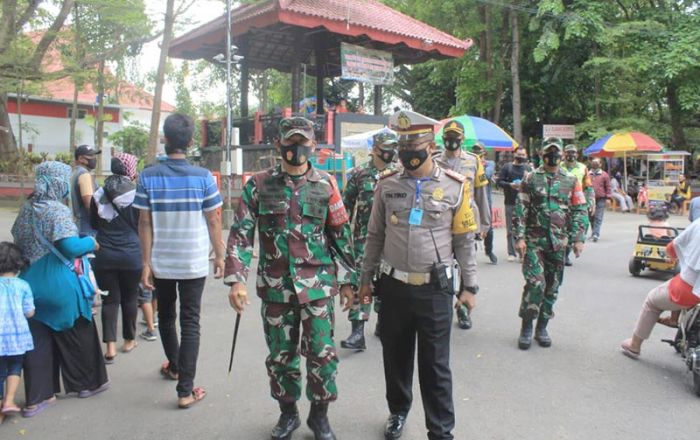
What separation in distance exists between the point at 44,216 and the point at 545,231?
409cm

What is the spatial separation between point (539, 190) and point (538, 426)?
2.35 m

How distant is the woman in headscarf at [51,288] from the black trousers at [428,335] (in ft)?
7.20

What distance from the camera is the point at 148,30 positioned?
51.3ft

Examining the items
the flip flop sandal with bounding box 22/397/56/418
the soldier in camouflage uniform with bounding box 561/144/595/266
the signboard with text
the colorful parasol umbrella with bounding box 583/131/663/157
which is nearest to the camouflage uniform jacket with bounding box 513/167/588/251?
the soldier in camouflage uniform with bounding box 561/144/595/266

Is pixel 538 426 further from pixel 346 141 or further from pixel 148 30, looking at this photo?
pixel 148 30

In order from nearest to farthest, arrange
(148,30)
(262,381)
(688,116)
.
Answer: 1. (262,381)
2. (148,30)
3. (688,116)

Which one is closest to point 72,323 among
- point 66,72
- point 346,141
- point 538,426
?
point 538,426

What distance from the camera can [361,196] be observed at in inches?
201

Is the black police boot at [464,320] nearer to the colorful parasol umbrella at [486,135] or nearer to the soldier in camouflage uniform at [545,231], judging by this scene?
the soldier in camouflage uniform at [545,231]

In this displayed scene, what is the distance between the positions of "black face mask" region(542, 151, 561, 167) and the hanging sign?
1039 centimetres

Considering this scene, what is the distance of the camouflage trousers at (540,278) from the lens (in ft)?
16.8

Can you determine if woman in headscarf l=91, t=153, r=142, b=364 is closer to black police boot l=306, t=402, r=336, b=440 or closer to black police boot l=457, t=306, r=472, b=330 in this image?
black police boot l=306, t=402, r=336, b=440

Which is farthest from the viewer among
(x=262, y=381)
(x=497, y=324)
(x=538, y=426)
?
(x=497, y=324)

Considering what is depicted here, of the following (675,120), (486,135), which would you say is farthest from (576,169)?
(675,120)
